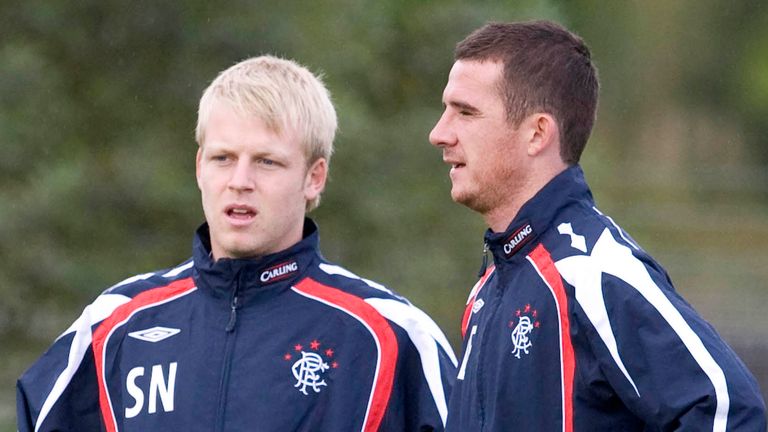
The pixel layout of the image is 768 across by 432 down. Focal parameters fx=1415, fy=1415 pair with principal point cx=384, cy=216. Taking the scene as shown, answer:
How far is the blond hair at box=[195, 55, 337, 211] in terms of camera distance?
4.11m

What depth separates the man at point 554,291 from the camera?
317 cm

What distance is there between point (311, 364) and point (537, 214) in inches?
33.0

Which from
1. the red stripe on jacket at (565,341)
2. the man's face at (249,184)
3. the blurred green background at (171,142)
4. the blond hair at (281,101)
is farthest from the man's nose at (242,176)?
the blurred green background at (171,142)

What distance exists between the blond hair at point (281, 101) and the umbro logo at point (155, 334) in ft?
1.81

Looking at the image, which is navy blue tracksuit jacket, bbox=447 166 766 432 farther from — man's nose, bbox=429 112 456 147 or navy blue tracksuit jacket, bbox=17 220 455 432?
navy blue tracksuit jacket, bbox=17 220 455 432

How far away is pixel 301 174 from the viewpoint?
412cm

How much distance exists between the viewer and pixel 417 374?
4.00m

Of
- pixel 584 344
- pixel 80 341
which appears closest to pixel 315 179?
pixel 80 341

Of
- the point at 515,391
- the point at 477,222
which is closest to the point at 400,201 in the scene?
the point at 477,222

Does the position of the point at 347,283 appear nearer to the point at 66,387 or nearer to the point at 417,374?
the point at 417,374

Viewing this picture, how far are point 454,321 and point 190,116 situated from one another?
3.49 meters

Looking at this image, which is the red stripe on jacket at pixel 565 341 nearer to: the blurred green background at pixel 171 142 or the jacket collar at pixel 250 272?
the jacket collar at pixel 250 272

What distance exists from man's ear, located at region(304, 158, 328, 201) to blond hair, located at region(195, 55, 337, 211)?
2 centimetres

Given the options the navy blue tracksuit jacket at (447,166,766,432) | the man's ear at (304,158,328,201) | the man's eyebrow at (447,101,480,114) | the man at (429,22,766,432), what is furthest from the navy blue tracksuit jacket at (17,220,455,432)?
the man's eyebrow at (447,101,480,114)
